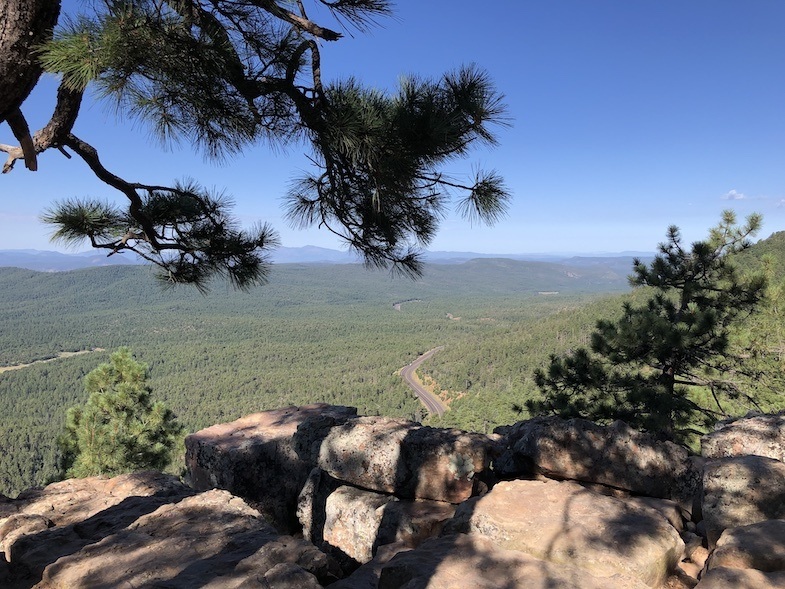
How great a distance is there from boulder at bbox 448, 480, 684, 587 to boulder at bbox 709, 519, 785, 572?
0.35 meters

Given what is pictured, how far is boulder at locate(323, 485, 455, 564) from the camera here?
385cm

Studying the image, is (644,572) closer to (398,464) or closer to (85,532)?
(398,464)

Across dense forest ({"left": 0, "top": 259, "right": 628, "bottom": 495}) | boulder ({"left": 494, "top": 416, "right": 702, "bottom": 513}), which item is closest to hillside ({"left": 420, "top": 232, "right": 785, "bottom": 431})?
dense forest ({"left": 0, "top": 259, "right": 628, "bottom": 495})

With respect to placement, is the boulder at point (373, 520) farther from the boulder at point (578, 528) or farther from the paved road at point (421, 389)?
the paved road at point (421, 389)

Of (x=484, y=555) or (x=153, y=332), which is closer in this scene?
(x=484, y=555)

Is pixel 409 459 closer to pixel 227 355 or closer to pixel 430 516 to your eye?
pixel 430 516

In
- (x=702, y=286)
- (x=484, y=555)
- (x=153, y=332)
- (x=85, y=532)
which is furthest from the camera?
(x=153, y=332)

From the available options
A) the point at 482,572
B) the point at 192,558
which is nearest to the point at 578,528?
the point at 482,572

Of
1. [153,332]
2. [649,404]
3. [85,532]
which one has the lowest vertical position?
[153,332]

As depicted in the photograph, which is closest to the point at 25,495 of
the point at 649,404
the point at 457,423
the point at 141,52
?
the point at 141,52

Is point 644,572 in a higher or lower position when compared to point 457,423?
higher

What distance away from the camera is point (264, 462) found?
18.9ft

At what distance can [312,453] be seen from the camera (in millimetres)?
4957

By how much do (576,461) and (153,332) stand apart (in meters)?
174
